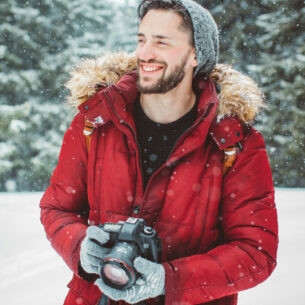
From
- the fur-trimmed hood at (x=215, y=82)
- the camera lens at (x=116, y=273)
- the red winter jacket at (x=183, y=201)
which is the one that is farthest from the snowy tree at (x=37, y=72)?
the camera lens at (x=116, y=273)

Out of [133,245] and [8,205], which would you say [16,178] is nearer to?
[8,205]

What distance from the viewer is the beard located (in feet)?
7.37

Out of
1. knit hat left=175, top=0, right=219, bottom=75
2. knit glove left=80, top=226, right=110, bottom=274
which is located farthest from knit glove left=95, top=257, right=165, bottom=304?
knit hat left=175, top=0, right=219, bottom=75

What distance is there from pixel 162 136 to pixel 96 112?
380 millimetres

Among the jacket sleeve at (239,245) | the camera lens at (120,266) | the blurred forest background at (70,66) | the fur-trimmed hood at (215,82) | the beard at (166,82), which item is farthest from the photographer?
the blurred forest background at (70,66)

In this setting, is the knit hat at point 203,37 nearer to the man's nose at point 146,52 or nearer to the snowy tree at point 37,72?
the man's nose at point 146,52

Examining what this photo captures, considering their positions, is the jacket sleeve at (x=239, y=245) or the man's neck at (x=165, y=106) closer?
the jacket sleeve at (x=239, y=245)

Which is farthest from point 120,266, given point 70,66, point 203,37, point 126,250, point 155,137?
point 70,66

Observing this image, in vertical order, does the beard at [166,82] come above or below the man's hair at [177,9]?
below

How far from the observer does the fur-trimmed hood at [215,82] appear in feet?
6.79

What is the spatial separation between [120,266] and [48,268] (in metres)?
A: 2.57

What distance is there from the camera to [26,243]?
4.59 m

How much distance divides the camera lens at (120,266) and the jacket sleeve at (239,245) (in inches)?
7.1

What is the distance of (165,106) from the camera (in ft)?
7.54
